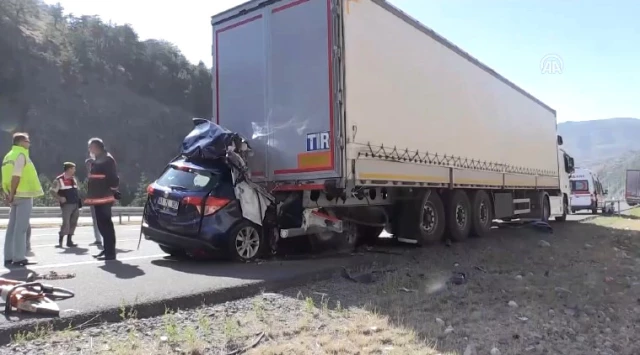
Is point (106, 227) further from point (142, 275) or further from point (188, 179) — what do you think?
point (142, 275)

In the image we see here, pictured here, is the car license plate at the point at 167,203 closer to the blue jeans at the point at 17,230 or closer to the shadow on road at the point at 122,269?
the shadow on road at the point at 122,269

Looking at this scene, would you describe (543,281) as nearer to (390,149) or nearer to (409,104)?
(390,149)

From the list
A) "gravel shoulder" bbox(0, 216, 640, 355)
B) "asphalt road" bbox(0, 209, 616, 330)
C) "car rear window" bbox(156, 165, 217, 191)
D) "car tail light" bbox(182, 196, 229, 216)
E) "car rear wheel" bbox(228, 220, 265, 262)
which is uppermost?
"car rear window" bbox(156, 165, 217, 191)

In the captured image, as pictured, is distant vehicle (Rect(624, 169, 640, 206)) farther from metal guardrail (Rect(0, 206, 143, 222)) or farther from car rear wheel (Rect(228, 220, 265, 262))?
car rear wheel (Rect(228, 220, 265, 262))

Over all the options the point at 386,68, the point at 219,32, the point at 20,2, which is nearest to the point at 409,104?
the point at 386,68

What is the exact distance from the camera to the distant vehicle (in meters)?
39.8

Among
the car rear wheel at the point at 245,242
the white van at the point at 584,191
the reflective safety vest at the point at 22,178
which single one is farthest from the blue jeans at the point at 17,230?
the white van at the point at 584,191

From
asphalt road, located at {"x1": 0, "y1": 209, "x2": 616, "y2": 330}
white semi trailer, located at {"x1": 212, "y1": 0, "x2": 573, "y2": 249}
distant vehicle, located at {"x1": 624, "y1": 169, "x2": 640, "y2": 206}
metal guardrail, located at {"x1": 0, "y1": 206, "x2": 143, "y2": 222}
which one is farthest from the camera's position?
distant vehicle, located at {"x1": 624, "y1": 169, "x2": 640, "y2": 206}

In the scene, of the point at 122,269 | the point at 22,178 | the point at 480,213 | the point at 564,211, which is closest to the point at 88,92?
the point at 564,211

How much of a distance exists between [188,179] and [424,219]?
14.1 feet

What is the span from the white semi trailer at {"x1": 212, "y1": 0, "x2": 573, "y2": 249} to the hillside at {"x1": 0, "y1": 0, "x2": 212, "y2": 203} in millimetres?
48181

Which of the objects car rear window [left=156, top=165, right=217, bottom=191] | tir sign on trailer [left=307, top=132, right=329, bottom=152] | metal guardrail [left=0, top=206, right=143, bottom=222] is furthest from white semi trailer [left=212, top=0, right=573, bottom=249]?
metal guardrail [left=0, top=206, right=143, bottom=222]

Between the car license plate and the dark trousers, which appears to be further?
the dark trousers

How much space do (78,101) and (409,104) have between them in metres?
60.1
